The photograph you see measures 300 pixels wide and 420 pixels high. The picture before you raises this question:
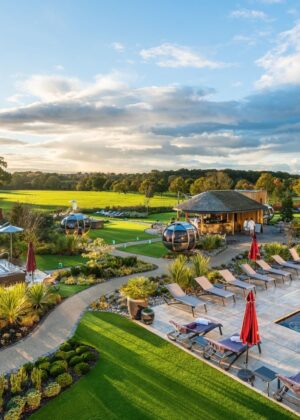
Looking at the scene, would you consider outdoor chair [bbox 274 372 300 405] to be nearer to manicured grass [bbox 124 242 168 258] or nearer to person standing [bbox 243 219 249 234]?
manicured grass [bbox 124 242 168 258]

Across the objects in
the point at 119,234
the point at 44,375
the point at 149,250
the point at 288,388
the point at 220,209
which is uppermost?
the point at 220,209

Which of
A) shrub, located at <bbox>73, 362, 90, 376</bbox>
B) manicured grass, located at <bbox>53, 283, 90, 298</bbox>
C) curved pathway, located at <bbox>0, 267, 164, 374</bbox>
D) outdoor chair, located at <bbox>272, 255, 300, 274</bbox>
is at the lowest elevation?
curved pathway, located at <bbox>0, 267, 164, 374</bbox>

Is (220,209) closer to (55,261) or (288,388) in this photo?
(55,261)

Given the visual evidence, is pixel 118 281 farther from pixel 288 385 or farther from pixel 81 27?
pixel 81 27

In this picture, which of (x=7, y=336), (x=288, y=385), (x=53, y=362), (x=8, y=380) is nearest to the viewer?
(x=288, y=385)

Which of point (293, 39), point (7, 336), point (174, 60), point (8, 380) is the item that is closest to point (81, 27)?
point (174, 60)

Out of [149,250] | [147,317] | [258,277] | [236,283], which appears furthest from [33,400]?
[149,250]

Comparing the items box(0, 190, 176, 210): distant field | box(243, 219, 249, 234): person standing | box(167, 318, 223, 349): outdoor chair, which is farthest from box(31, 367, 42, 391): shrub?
box(0, 190, 176, 210): distant field
